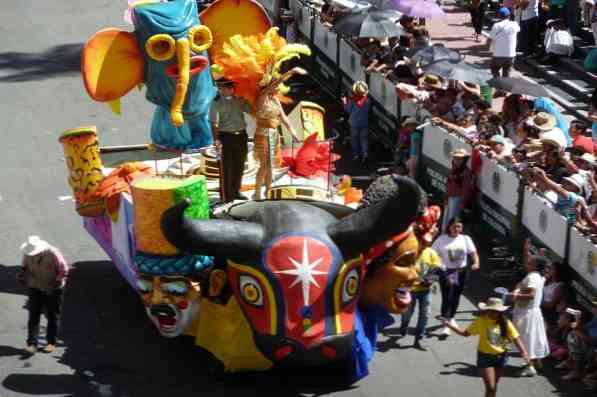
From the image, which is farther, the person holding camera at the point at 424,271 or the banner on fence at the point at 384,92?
the banner on fence at the point at 384,92

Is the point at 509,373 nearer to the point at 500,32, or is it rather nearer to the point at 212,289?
the point at 212,289

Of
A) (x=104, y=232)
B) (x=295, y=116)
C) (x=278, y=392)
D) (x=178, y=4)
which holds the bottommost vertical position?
(x=278, y=392)

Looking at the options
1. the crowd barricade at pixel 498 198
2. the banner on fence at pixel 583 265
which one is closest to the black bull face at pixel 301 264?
the banner on fence at pixel 583 265

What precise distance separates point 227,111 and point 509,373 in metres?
4.39

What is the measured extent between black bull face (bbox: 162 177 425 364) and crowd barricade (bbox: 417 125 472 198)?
555 cm

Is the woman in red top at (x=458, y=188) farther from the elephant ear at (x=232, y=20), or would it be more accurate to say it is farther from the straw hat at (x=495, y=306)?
the straw hat at (x=495, y=306)

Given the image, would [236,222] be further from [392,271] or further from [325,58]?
[325,58]

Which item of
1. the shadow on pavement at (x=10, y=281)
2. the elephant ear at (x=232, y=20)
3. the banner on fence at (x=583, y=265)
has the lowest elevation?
the shadow on pavement at (x=10, y=281)

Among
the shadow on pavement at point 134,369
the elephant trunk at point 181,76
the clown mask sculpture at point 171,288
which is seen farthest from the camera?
the elephant trunk at point 181,76

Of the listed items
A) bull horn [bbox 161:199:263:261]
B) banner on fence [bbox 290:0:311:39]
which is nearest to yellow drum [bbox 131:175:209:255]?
bull horn [bbox 161:199:263:261]

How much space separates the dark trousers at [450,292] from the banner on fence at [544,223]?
1175 mm

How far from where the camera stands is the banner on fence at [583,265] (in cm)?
1594

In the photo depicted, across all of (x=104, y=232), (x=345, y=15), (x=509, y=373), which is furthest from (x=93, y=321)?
(x=345, y=15)

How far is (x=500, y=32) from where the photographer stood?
24.0 m
